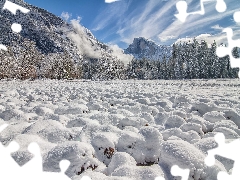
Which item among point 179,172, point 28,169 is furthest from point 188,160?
point 28,169

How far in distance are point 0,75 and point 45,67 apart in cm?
2918

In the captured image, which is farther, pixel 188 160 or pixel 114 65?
pixel 114 65

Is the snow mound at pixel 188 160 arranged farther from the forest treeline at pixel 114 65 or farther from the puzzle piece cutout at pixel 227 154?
the forest treeline at pixel 114 65

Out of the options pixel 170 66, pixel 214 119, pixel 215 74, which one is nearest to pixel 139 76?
pixel 170 66

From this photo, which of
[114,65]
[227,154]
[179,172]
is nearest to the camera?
[179,172]

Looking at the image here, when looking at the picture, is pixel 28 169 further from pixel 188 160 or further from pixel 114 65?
pixel 114 65

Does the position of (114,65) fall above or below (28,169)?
above

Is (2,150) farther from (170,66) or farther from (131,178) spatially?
(170,66)

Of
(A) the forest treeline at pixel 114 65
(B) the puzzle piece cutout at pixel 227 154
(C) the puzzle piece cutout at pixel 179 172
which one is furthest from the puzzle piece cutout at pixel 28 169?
(A) the forest treeline at pixel 114 65

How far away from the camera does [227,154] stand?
2113 millimetres

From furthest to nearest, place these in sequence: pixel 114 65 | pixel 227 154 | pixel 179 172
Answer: pixel 114 65 → pixel 227 154 → pixel 179 172

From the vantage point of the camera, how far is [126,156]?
2.17 metres

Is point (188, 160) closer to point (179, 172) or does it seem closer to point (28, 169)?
point (179, 172)

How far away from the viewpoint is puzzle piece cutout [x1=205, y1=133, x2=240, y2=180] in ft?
6.05
